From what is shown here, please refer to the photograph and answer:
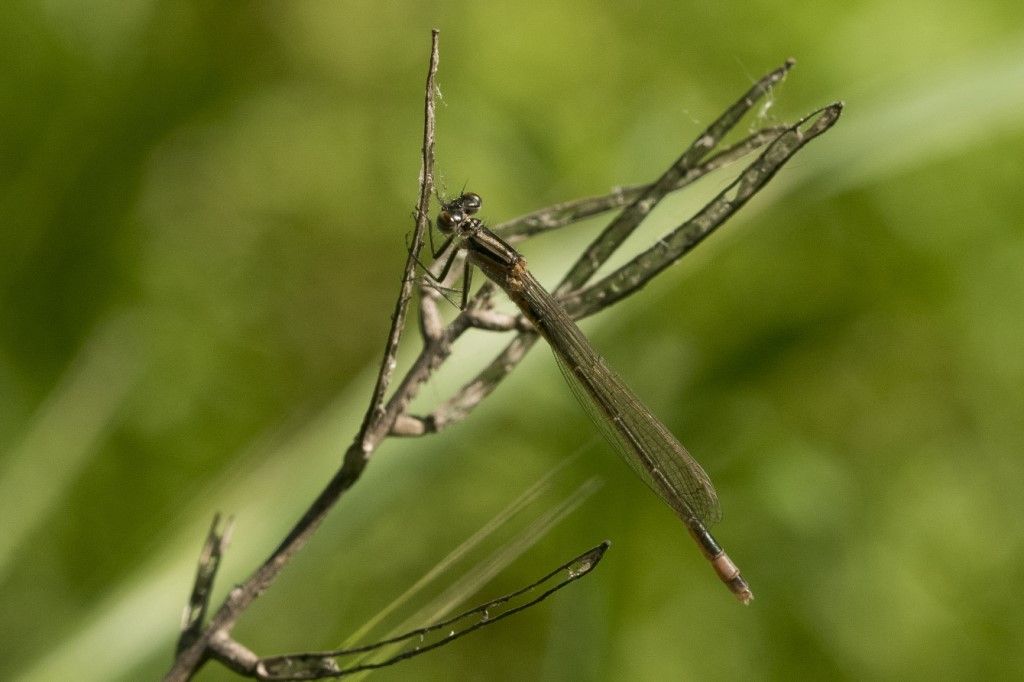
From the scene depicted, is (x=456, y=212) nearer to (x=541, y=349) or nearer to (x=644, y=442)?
(x=541, y=349)

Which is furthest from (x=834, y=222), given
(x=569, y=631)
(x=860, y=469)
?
(x=569, y=631)

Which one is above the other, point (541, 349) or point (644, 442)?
point (541, 349)

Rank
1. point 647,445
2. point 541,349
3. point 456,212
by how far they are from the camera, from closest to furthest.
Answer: point 456,212 → point 647,445 → point 541,349

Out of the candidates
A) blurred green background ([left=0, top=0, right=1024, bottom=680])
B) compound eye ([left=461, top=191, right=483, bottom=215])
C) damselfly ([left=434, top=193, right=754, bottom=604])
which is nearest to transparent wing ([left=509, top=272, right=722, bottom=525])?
damselfly ([left=434, top=193, right=754, bottom=604])

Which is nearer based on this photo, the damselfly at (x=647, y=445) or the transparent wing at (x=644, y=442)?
the damselfly at (x=647, y=445)

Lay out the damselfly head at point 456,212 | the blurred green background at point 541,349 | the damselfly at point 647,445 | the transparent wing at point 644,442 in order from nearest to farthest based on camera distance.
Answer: the damselfly head at point 456,212 → the damselfly at point 647,445 → the transparent wing at point 644,442 → the blurred green background at point 541,349

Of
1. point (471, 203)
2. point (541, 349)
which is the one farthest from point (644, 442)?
point (471, 203)

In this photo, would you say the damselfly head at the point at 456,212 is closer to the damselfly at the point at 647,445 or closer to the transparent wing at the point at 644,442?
the damselfly at the point at 647,445

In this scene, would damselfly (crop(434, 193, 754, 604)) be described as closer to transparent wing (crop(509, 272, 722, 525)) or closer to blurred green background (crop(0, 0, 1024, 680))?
transparent wing (crop(509, 272, 722, 525))

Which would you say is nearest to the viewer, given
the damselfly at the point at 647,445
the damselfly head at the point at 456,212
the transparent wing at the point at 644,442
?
the damselfly head at the point at 456,212

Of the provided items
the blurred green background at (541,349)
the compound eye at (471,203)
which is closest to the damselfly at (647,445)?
the compound eye at (471,203)
